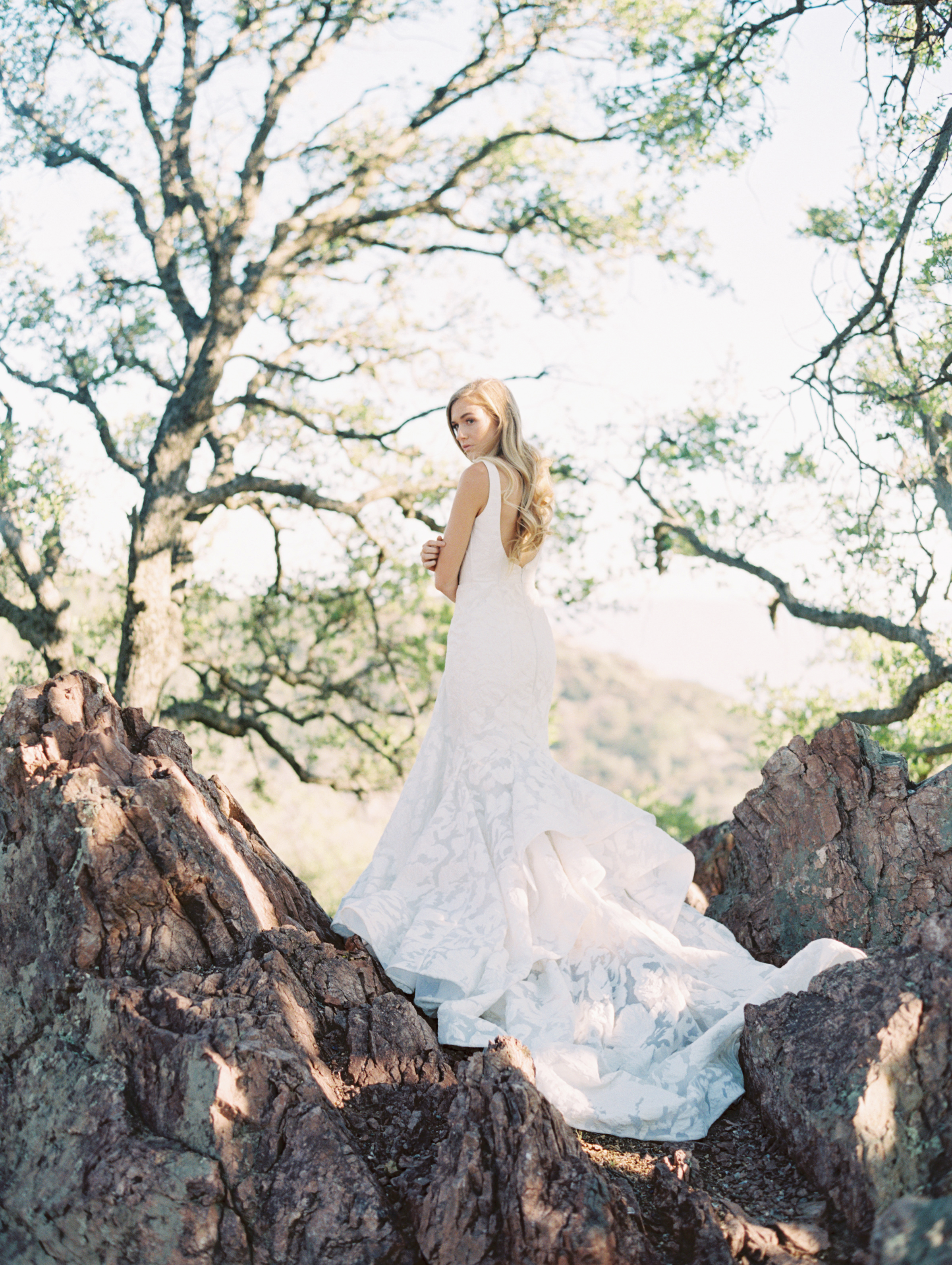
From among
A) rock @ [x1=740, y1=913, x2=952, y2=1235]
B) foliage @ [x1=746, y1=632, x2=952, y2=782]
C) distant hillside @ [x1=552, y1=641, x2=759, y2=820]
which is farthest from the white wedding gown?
distant hillside @ [x1=552, y1=641, x2=759, y2=820]

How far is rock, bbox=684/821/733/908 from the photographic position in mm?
5695

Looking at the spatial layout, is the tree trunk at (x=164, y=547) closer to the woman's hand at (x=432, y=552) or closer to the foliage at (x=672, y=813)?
the woman's hand at (x=432, y=552)

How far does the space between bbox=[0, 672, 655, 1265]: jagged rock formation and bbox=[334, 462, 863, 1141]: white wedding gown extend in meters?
0.37

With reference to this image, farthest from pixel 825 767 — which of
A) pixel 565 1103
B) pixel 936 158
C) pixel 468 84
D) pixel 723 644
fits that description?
pixel 723 644

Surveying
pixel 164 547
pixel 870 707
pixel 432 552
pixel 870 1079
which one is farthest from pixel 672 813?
pixel 870 1079

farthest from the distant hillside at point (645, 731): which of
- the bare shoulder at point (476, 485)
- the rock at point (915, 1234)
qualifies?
the rock at point (915, 1234)

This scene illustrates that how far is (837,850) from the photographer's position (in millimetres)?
4754

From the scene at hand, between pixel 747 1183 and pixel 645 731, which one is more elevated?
pixel 645 731

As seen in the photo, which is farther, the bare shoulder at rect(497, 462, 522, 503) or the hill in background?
the hill in background

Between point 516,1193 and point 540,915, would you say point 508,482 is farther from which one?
point 516,1193

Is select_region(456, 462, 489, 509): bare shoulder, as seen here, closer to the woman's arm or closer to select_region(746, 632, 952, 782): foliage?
the woman's arm

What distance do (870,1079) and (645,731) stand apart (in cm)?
6982

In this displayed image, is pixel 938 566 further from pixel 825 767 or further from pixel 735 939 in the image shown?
pixel 735 939

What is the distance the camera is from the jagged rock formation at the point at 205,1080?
2.62m
